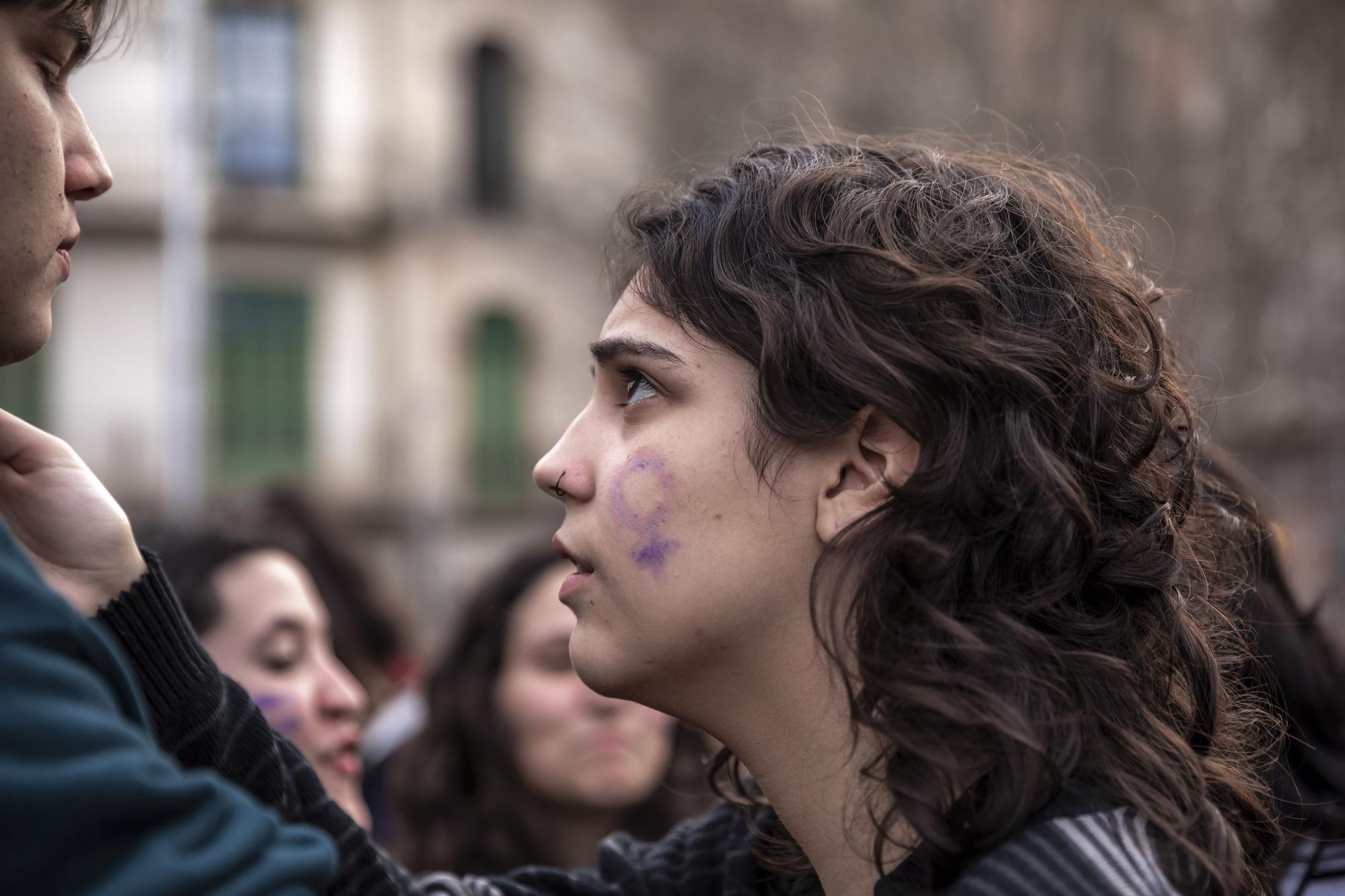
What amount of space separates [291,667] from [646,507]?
5.07 feet

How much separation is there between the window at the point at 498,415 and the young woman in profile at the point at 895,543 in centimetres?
1873

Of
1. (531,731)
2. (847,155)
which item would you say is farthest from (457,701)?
(847,155)

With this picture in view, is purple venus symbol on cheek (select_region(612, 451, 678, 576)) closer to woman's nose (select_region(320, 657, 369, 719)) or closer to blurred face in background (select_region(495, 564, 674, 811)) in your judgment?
woman's nose (select_region(320, 657, 369, 719))

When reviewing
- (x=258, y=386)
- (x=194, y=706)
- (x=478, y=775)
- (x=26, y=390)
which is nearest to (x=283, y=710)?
(x=478, y=775)

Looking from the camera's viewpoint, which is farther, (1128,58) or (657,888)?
(1128,58)

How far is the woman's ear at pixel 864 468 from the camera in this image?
1904mm

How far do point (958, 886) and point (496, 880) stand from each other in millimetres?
1058

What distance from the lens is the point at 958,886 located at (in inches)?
65.0

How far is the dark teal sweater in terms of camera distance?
1.20m

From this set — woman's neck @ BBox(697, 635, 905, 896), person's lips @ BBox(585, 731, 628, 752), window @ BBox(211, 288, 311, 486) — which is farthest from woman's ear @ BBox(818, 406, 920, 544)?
window @ BBox(211, 288, 311, 486)

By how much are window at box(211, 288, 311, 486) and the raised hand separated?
18846 millimetres

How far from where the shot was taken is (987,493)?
73.1 inches

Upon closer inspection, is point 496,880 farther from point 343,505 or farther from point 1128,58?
point 343,505

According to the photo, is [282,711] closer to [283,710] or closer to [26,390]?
[283,710]
